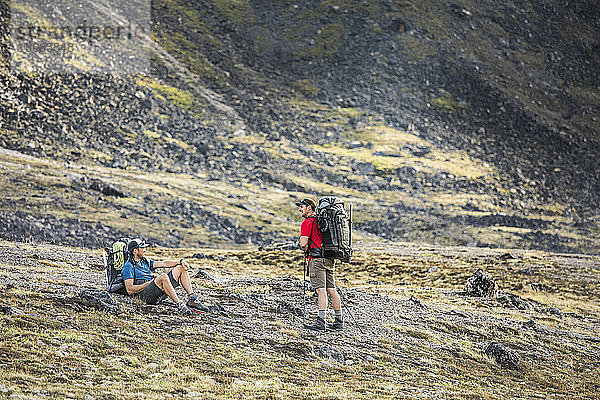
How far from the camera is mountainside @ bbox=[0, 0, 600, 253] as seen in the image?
4319cm

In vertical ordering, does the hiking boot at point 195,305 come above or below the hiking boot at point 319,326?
above

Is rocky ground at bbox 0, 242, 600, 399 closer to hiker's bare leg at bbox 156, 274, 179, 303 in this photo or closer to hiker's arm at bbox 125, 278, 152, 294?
hiker's arm at bbox 125, 278, 152, 294

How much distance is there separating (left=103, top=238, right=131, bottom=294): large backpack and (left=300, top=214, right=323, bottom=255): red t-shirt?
369 cm

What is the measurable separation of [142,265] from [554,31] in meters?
113

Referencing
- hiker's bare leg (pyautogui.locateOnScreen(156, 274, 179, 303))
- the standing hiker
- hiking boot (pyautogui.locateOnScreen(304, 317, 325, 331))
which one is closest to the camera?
the standing hiker

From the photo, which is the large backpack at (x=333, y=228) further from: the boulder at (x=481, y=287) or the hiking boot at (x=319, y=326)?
the boulder at (x=481, y=287)

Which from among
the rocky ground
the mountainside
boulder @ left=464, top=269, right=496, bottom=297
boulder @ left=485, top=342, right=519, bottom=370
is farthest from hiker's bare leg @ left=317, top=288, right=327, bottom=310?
the mountainside

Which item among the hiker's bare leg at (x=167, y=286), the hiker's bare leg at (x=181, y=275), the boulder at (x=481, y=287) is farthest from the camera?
the boulder at (x=481, y=287)

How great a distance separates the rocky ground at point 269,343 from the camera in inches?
350

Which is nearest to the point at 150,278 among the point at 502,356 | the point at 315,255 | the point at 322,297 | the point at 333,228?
the point at 315,255

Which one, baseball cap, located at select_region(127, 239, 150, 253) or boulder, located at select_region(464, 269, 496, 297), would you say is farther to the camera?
boulder, located at select_region(464, 269, 496, 297)

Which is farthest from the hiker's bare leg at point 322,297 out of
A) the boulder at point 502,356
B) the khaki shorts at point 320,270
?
the boulder at point 502,356

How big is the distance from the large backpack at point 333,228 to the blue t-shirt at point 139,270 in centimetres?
375

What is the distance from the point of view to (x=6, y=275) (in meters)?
14.1
